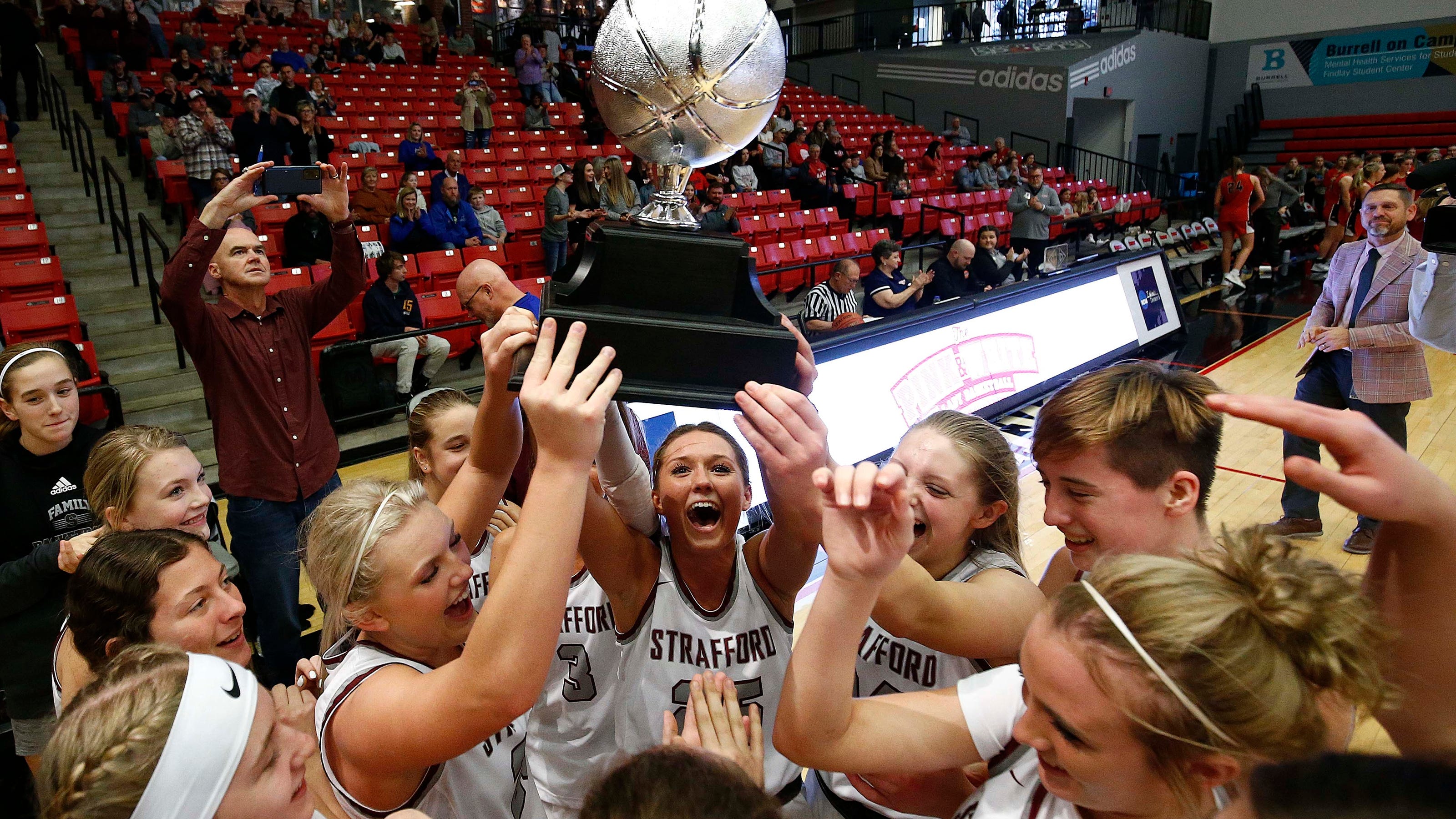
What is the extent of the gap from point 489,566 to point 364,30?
13.4 metres

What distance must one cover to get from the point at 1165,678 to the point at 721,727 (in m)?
0.62

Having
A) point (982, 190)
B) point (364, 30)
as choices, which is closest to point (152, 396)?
point (364, 30)

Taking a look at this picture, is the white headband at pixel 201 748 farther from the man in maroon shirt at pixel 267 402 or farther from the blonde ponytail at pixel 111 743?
the man in maroon shirt at pixel 267 402

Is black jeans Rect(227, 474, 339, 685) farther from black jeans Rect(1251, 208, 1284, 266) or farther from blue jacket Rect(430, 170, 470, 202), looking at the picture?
black jeans Rect(1251, 208, 1284, 266)

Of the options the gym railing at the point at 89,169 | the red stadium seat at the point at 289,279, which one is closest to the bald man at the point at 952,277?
the red stadium seat at the point at 289,279

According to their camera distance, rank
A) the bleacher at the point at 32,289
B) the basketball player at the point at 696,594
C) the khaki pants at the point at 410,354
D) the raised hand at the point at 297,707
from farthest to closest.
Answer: the khaki pants at the point at 410,354 < the bleacher at the point at 32,289 < the basketball player at the point at 696,594 < the raised hand at the point at 297,707

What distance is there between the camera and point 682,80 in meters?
1.34

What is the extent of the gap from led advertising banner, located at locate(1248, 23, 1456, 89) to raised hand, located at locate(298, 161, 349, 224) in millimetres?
22568

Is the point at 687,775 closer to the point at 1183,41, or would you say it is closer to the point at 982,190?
the point at 982,190

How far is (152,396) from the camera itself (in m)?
5.68

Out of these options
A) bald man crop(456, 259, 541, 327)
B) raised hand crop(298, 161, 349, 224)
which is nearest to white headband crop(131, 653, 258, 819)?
bald man crop(456, 259, 541, 327)

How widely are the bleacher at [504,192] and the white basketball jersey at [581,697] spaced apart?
4.59 m

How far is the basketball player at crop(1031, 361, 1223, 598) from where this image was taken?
4.79 ft

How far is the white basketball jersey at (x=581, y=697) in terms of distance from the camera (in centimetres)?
201
